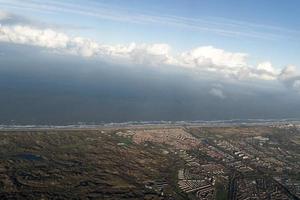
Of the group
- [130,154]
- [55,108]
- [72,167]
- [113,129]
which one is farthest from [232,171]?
[55,108]

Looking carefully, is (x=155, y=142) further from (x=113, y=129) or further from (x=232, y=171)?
(x=232, y=171)

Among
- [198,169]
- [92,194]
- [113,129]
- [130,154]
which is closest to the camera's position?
[92,194]

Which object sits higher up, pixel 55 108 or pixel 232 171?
pixel 55 108

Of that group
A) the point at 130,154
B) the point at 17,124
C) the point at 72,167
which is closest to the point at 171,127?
the point at 130,154

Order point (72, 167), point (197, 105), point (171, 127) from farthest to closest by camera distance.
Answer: point (197, 105) → point (171, 127) → point (72, 167)

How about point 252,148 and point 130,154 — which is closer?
point 130,154

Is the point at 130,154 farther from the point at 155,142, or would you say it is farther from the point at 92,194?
the point at 92,194
